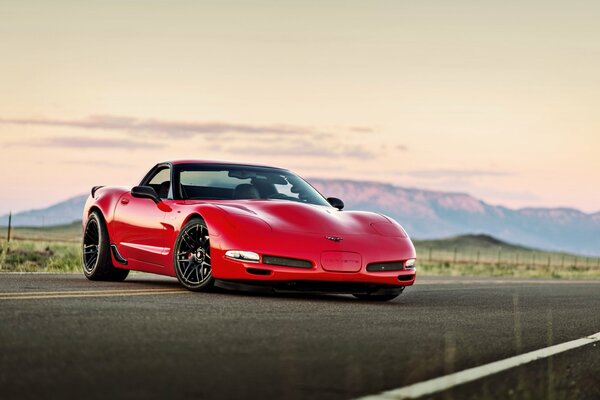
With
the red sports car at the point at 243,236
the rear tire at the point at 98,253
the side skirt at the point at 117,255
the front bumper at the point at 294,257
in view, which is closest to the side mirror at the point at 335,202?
the red sports car at the point at 243,236

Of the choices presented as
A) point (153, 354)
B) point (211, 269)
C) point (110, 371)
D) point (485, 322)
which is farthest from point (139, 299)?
point (110, 371)

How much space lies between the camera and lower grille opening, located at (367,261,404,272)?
11.1 meters

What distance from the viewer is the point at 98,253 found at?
510 inches

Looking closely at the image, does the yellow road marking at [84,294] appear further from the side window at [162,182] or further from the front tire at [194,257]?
the side window at [162,182]

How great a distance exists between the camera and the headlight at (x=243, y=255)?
10680 mm

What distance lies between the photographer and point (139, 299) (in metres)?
9.66

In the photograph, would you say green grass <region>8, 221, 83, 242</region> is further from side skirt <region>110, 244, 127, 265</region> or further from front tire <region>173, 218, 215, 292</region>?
front tire <region>173, 218, 215, 292</region>

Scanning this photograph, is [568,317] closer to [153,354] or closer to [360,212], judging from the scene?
[360,212]

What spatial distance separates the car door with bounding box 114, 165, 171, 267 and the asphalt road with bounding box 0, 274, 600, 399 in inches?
42.1

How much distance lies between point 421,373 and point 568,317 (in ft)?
16.9

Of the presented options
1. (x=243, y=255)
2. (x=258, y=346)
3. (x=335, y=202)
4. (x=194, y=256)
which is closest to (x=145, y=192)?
(x=194, y=256)

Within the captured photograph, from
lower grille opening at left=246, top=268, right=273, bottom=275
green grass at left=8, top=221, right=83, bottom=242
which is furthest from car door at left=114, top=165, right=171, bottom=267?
green grass at left=8, top=221, right=83, bottom=242

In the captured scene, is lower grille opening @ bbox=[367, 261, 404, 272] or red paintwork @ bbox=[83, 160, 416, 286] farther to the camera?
lower grille opening @ bbox=[367, 261, 404, 272]

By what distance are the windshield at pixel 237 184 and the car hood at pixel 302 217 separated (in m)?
0.54
